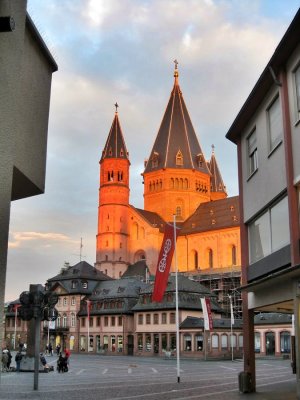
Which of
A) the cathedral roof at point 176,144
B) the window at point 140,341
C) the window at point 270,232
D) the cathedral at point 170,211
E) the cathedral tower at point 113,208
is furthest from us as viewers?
the cathedral roof at point 176,144

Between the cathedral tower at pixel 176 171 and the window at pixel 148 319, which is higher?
the cathedral tower at pixel 176 171

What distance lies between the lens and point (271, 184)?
18.6m

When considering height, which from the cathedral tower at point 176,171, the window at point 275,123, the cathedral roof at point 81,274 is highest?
the cathedral tower at point 176,171

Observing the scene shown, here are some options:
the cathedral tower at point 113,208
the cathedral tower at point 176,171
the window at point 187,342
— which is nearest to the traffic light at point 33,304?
the window at point 187,342

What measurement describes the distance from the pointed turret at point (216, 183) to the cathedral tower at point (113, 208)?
33719 mm

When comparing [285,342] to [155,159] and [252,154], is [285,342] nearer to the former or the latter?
[252,154]

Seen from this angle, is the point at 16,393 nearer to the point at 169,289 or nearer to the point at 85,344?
the point at 169,289

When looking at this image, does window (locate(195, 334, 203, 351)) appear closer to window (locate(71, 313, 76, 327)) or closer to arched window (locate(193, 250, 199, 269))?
window (locate(71, 313, 76, 327))

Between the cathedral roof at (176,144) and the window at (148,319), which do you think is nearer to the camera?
the window at (148,319)

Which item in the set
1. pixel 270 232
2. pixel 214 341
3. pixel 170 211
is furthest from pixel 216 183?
pixel 270 232

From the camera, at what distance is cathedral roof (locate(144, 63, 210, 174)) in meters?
132

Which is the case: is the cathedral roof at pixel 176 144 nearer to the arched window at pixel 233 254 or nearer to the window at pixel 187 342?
the arched window at pixel 233 254

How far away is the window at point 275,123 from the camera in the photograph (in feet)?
59.1

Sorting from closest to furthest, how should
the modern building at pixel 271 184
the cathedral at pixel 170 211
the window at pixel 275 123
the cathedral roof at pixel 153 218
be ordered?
the modern building at pixel 271 184 < the window at pixel 275 123 < the cathedral at pixel 170 211 < the cathedral roof at pixel 153 218
